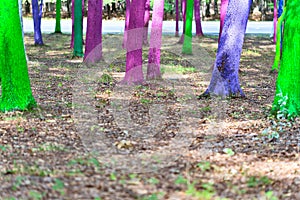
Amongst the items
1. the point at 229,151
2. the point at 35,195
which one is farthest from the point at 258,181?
the point at 35,195

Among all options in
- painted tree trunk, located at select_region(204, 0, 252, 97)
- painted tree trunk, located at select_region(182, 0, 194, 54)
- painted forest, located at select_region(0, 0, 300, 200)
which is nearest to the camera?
painted forest, located at select_region(0, 0, 300, 200)

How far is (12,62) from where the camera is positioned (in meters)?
9.62

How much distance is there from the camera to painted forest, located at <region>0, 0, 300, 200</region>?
5.93 metres

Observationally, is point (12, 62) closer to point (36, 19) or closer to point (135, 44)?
point (135, 44)

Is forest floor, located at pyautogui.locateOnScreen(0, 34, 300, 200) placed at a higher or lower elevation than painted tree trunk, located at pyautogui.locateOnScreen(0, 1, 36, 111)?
lower

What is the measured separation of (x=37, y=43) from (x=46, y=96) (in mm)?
16406

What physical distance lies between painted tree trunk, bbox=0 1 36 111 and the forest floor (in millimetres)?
302

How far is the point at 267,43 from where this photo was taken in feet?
108

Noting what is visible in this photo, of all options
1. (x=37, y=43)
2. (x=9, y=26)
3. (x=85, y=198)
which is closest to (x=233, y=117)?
(x=9, y=26)

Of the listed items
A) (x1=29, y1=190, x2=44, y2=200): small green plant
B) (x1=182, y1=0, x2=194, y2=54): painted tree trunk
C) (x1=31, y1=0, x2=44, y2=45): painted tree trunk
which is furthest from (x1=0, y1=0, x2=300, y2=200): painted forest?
(x1=31, y1=0, x2=44, y2=45): painted tree trunk

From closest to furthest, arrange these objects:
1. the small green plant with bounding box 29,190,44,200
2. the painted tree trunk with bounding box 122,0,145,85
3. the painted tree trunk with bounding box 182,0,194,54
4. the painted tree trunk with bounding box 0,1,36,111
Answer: the small green plant with bounding box 29,190,44,200 → the painted tree trunk with bounding box 0,1,36,111 → the painted tree trunk with bounding box 122,0,145,85 → the painted tree trunk with bounding box 182,0,194,54

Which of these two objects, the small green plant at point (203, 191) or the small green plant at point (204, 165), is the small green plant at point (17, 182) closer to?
the small green plant at point (203, 191)

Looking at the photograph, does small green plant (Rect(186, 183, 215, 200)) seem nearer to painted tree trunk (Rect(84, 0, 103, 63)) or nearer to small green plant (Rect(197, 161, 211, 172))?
small green plant (Rect(197, 161, 211, 172))

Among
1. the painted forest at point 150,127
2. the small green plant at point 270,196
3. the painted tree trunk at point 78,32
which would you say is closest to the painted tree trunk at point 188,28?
the painted tree trunk at point 78,32
